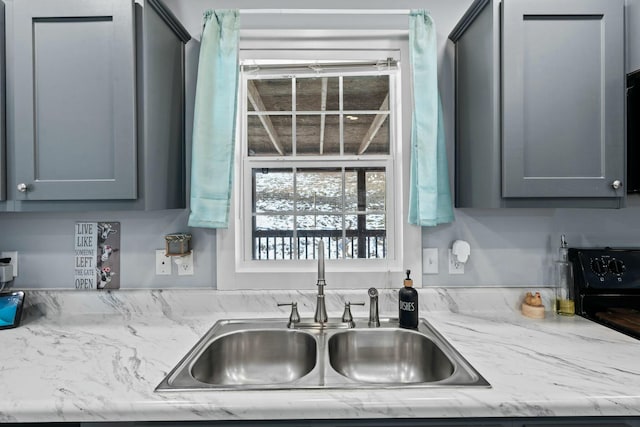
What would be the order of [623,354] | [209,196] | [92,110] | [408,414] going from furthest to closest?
[209,196], [92,110], [623,354], [408,414]

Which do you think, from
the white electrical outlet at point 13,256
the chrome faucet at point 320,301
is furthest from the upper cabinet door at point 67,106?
the chrome faucet at point 320,301

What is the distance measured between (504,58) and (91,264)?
6.52ft

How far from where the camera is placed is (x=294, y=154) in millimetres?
1851

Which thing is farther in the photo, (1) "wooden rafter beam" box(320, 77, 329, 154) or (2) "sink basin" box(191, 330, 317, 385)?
(1) "wooden rafter beam" box(320, 77, 329, 154)

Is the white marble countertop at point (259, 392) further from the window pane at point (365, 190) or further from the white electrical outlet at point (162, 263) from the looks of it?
the window pane at point (365, 190)

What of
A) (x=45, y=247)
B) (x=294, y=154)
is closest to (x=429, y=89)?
(x=294, y=154)

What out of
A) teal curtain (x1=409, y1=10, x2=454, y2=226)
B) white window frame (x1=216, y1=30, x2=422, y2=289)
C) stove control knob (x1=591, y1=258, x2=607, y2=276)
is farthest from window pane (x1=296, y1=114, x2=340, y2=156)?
stove control knob (x1=591, y1=258, x2=607, y2=276)

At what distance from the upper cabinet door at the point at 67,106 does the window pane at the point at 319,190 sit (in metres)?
0.80

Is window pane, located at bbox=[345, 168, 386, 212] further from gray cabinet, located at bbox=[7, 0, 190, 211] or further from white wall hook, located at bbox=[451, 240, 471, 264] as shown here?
gray cabinet, located at bbox=[7, 0, 190, 211]

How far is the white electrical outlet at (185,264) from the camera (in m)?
1.72

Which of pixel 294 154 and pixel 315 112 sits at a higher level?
pixel 315 112

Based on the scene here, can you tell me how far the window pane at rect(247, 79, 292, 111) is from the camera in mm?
1857

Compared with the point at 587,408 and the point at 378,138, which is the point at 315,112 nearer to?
the point at 378,138

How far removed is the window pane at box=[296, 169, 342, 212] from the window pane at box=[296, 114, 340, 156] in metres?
0.10
